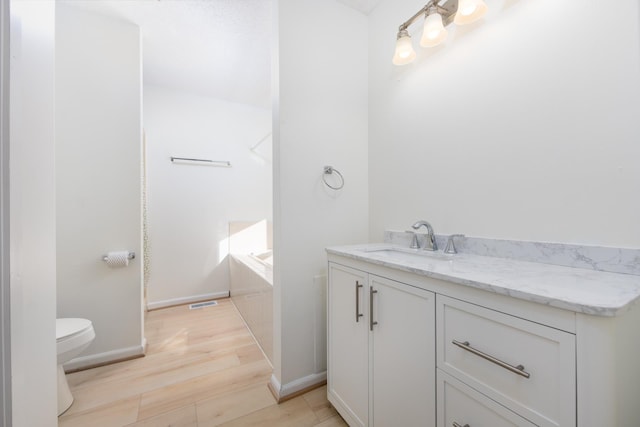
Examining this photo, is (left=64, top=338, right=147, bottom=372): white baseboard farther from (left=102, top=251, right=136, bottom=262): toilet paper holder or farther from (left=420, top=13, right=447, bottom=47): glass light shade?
A: (left=420, top=13, right=447, bottom=47): glass light shade

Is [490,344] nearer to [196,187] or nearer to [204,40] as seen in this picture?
[204,40]

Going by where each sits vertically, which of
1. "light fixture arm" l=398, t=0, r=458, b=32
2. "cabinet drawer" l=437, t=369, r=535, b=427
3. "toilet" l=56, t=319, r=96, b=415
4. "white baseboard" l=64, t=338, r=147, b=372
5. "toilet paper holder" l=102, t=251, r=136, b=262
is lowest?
"white baseboard" l=64, t=338, r=147, b=372

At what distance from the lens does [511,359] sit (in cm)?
64

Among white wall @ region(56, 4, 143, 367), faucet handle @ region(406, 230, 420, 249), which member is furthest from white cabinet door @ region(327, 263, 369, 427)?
white wall @ region(56, 4, 143, 367)

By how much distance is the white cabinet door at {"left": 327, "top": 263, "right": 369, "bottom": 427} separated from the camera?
1.14 m

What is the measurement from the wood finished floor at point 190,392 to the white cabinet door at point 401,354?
0.49m

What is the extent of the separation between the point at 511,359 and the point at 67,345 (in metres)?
2.16

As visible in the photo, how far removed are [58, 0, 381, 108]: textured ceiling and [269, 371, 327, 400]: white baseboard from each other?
2.53 m

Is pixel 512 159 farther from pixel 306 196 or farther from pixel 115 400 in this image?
pixel 115 400

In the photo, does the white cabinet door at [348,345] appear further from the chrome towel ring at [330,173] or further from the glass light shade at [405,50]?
the glass light shade at [405,50]

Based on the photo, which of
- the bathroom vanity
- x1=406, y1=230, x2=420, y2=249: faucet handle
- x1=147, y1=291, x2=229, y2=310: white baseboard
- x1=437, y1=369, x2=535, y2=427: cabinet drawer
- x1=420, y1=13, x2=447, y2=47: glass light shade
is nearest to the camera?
the bathroom vanity

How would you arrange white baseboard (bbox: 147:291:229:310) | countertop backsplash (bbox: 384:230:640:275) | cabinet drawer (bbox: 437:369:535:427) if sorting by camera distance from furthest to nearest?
1. white baseboard (bbox: 147:291:229:310)
2. countertop backsplash (bbox: 384:230:640:275)
3. cabinet drawer (bbox: 437:369:535:427)

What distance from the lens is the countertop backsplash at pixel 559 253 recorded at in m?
0.80

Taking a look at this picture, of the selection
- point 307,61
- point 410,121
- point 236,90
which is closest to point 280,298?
point 410,121
